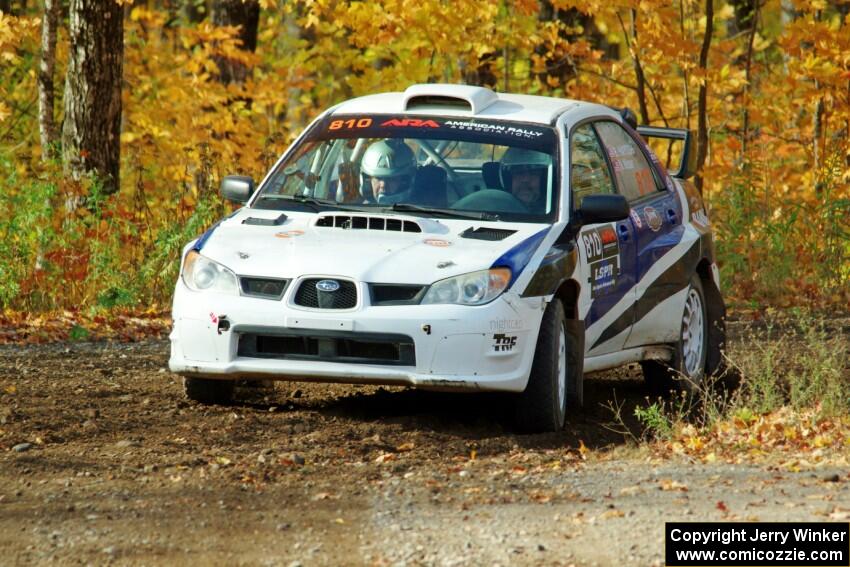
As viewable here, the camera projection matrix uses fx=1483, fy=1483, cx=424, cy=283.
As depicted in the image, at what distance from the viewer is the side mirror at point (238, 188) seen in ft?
27.9

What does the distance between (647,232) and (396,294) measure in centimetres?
233

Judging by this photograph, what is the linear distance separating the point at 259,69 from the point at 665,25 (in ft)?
40.9

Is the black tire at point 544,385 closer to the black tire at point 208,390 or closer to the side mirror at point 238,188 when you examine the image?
the black tire at point 208,390

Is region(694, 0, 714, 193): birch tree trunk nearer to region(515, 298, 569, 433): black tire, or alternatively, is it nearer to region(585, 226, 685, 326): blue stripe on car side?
region(585, 226, 685, 326): blue stripe on car side

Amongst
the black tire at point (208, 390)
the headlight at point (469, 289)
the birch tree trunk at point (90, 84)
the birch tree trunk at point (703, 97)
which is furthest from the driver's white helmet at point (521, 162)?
the birch tree trunk at point (703, 97)

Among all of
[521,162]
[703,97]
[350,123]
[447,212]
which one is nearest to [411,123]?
[350,123]

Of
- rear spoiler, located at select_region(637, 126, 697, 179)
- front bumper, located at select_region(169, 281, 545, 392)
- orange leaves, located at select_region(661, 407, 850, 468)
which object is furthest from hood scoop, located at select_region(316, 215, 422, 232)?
rear spoiler, located at select_region(637, 126, 697, 179)

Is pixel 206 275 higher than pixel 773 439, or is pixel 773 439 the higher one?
pixel 206 275

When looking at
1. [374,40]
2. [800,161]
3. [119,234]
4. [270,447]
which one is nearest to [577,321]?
[270,447]

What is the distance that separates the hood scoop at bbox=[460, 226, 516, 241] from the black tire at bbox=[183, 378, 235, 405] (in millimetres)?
1569

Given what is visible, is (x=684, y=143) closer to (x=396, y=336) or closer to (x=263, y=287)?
(x=396, y=336)

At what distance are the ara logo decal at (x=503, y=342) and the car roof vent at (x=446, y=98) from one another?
6.28ft

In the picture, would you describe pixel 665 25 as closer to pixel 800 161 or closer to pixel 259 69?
pixel 800 161

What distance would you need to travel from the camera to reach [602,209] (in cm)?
792
